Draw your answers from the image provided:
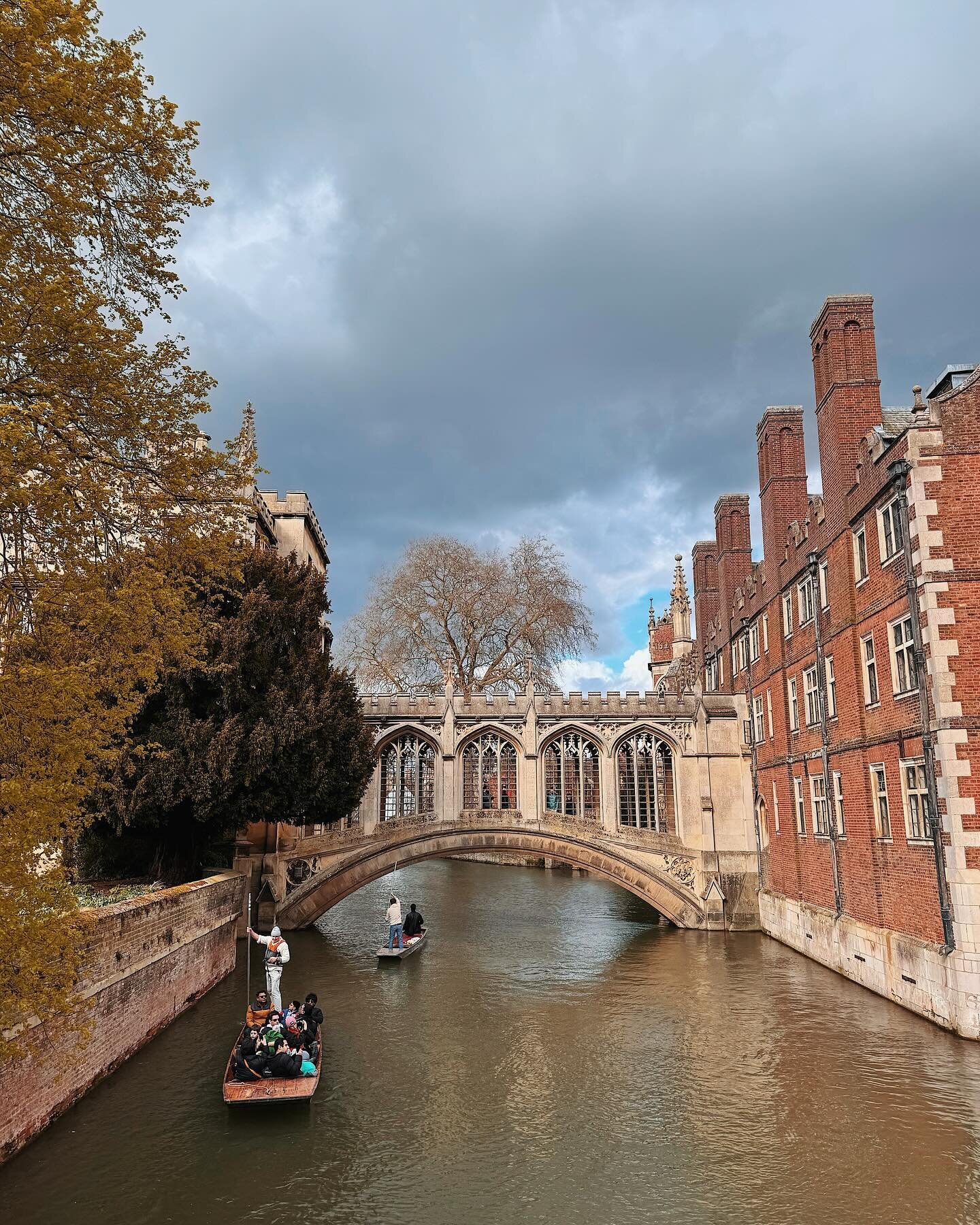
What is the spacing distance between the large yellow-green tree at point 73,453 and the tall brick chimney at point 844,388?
53.3 ft

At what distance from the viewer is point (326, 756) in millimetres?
23922

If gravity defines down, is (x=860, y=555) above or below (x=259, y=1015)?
above

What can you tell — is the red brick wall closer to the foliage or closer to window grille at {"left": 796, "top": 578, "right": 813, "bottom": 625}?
window grille at {"left": 796, "top": 578, "right": 813, "bottom": 625}

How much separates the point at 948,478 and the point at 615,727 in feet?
53.5

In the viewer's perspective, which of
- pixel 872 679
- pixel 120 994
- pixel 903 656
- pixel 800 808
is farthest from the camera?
pixel 800 808

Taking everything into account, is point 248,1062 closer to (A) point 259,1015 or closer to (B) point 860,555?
(A) point 259,1015

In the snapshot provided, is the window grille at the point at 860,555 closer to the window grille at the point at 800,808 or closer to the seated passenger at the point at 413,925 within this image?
the window grille at the point at 800,808

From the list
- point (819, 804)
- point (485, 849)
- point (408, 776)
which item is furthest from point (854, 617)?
point (408, 776)

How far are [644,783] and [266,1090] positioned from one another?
21.1 meters

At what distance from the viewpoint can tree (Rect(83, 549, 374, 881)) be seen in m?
21.1

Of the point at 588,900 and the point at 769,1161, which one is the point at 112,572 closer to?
the point at 769,1161

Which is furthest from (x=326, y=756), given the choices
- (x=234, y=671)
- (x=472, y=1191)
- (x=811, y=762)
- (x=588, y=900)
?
(x=588, y=900)

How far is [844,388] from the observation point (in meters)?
21.2

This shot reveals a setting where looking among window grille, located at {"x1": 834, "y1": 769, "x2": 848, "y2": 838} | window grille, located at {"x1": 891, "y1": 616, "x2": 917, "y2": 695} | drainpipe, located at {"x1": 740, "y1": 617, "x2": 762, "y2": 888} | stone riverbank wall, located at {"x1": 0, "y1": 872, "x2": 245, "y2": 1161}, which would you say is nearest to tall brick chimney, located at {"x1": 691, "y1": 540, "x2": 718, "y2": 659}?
drainpipe, located at {"x1": 740, "y1": 617, "x2": 762, "y2": 888}
